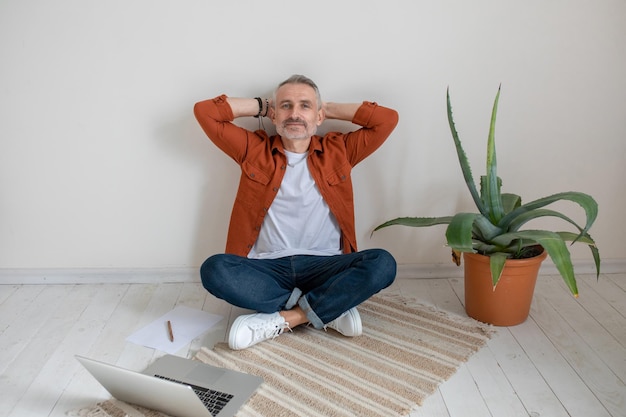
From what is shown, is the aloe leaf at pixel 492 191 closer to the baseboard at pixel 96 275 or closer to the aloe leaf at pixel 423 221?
the aloe leaf at pixel 423 221

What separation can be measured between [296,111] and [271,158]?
0.21 meters

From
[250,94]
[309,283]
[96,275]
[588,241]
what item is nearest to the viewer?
[588,241]

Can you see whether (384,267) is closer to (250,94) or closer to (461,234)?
(461,234)

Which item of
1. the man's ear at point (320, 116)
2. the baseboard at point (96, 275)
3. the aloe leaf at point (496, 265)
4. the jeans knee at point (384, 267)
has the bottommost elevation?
the baseboard at point (96, 275)

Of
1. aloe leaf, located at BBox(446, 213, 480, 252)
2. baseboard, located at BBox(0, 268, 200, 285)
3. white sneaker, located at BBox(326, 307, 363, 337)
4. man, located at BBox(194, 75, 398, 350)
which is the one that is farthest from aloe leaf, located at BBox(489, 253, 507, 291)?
baseboard, located at BBox(0, 268, 200, 285)

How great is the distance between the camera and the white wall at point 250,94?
2207 mm

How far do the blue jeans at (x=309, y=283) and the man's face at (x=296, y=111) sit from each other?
48cm

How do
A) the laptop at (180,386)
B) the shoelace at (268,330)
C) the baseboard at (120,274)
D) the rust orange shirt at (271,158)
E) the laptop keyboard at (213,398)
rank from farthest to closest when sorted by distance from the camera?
the baseboard at (120,274) → the rust orange shirt at (271,158) → the shoelace at (268,330) → the laptop keyboard at (213,398) → the laptop at (180,386)

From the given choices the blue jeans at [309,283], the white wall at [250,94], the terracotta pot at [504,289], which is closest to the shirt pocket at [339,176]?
the white wall at [250,94]

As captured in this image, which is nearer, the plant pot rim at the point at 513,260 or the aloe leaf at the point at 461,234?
the aloe leaf at the point at 461,234

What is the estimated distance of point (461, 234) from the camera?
6.10 ft

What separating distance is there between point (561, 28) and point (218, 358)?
70.2 inches

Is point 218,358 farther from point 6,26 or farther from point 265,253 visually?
point 6,26

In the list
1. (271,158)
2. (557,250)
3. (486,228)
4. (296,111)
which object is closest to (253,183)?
(271,158)
